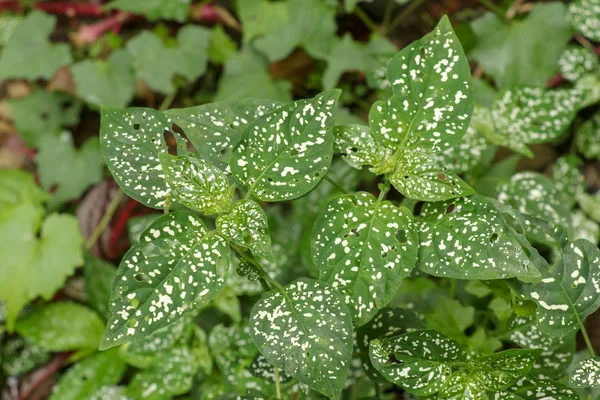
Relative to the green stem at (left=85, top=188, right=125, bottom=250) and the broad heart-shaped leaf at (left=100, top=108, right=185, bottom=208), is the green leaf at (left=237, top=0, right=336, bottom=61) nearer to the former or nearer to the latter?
the green stem at (left=85, top=188, right=125, bottom=250)

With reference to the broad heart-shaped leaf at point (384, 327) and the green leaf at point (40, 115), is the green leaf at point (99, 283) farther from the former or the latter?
the broad heart-shaped leaf at point (384, 327)

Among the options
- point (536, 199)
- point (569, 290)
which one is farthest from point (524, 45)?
point (569, 290)

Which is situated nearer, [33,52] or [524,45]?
[524,45]

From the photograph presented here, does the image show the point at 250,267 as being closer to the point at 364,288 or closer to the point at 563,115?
the point at 364,288

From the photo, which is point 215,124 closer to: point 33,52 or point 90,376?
point 90,376

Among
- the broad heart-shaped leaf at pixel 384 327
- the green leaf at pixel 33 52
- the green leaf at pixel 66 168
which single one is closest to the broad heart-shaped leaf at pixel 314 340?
the broad heart-shaped leaf at pixel 384 327

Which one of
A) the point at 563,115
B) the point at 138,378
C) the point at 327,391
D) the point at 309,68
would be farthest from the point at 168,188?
the point at 309,68
